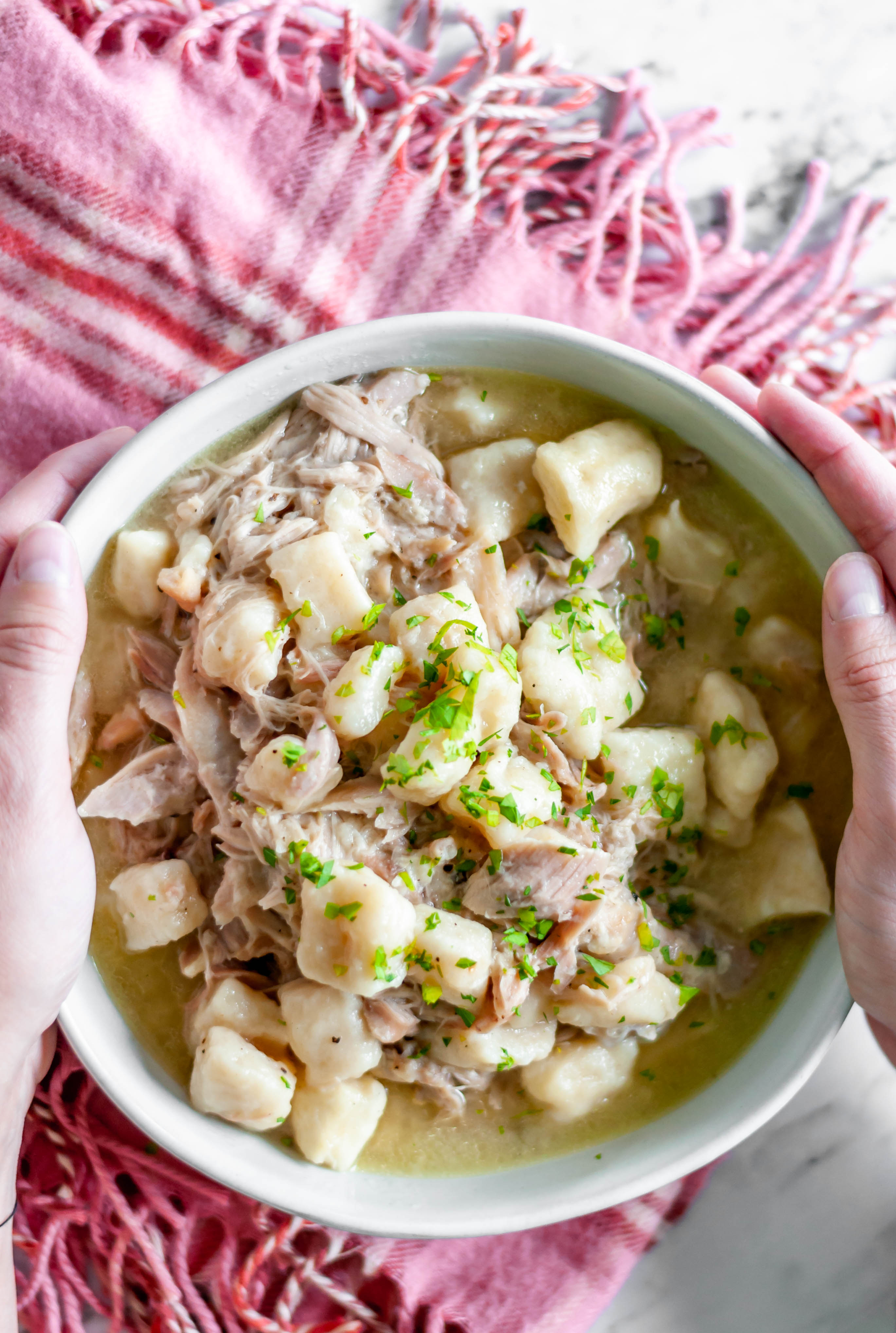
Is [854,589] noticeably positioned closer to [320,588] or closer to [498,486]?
[498,486]

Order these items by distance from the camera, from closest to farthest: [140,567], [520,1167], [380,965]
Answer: [380,965] < [140,567] < [520,1167]

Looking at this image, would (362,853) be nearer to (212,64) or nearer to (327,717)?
(327,717)

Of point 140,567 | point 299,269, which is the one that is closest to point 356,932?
point 140,567

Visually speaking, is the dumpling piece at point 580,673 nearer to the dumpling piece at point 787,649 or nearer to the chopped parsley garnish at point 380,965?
the dumpling piece at point 787,649

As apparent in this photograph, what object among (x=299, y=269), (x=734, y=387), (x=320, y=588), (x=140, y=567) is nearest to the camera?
(x=320, y=588)

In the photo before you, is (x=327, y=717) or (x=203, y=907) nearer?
(x=327, y=717)

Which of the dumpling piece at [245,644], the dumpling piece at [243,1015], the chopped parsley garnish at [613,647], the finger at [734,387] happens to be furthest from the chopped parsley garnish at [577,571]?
the dumpling piece at [243,1015]

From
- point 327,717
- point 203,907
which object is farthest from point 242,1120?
point 327,717
